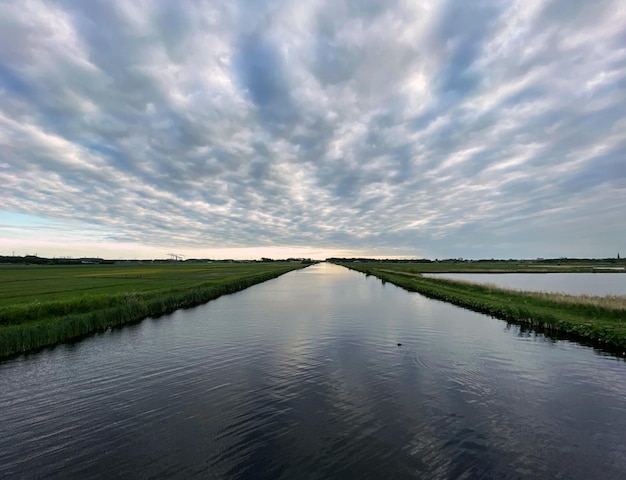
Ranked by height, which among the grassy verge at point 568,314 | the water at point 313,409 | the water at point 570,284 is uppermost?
the water at point 570,284

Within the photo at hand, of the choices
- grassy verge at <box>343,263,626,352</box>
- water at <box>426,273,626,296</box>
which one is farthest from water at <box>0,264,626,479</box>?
water at <box>426,273,626,296</box>

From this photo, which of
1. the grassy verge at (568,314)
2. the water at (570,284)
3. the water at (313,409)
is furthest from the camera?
the water at (570,284)

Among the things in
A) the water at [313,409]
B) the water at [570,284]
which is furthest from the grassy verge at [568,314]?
the water at [570,284]

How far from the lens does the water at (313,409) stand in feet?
29.1

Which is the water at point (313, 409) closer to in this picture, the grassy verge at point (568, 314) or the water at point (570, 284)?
the grassy verge at point (568, 314)

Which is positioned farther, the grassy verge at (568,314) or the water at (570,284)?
the water at (570,284)

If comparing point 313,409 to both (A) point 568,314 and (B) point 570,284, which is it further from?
(B) point 570,284

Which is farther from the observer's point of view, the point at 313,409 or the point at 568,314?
the point at 568,314

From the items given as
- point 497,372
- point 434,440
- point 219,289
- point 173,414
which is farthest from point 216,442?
point 219,289

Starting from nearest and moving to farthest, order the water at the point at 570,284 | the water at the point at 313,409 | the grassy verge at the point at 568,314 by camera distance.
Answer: the water at the point at 313,409
the grassy verge at the point at 568,314
the water at the point at 570,284

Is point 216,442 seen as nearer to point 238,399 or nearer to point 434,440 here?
point 238,399

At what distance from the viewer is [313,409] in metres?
12.1

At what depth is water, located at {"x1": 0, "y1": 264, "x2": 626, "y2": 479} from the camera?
887cm

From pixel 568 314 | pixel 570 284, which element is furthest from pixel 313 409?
pixel 570 284
